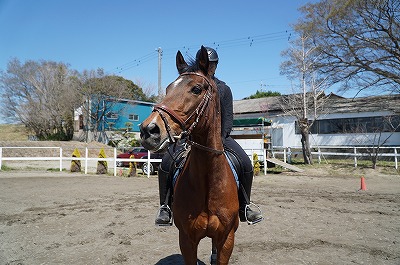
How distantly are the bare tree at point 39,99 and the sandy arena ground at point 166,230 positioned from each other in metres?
29.6

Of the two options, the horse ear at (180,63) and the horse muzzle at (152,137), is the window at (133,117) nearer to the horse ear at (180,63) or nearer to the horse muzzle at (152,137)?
the horse ear at (180,63)

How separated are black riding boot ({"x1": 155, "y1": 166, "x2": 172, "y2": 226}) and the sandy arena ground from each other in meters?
1.47

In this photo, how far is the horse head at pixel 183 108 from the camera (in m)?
2.37

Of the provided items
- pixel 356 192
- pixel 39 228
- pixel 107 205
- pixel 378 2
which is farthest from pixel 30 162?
pixel 378 2

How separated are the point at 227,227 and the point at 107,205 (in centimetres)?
745

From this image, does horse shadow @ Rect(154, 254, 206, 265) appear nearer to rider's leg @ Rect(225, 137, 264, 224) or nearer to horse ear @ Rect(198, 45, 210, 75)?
rider's leg @ Rect(225, 137, 264, 224)

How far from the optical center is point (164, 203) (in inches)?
169

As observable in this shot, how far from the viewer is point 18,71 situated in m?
39.5

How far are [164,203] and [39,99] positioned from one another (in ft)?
133

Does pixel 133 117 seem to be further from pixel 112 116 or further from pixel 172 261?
pixel 172 261

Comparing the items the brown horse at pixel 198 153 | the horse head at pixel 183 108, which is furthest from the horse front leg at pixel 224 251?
the horse head at pixel 183 108

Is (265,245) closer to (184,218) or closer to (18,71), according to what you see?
(184,218)

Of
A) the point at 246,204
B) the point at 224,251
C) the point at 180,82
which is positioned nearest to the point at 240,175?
the point at 246,204

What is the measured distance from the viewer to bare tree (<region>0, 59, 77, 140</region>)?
127ft
